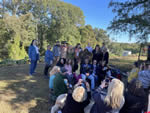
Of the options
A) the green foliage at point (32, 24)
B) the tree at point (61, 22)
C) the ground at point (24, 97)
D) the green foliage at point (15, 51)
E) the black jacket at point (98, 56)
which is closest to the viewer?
the ground at point (24, 97)

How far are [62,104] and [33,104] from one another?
54.9 inches

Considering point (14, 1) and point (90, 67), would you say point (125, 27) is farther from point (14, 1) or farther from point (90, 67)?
point (14, 1)

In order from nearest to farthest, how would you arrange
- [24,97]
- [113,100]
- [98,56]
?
→ [113,100], [24,97], [98,56]

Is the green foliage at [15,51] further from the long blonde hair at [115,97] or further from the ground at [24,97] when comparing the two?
the long blonde hair at [115,97]

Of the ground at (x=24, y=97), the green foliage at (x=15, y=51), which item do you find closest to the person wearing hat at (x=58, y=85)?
the ground at (x=24, y=97)

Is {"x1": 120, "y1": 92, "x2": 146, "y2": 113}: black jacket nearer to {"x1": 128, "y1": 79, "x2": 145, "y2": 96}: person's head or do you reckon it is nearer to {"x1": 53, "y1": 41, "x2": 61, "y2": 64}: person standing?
{"x1": 128, "y1": 79, "x2": 145, "y2": 96}: person's head

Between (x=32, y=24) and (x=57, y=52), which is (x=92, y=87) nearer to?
(x=57, y=52)

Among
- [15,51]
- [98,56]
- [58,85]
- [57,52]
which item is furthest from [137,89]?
[15,51]

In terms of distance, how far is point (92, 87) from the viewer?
4.19m

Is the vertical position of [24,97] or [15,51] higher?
[15,51]

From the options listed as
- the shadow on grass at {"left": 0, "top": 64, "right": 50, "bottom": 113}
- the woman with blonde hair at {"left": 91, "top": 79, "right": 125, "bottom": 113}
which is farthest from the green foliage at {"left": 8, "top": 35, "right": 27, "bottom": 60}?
the woman with blonde hair at {"left": 91, "top": 79, "right": 125, "bottom": 113}

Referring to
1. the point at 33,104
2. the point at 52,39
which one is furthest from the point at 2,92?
the point at 52,39

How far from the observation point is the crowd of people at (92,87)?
199 cm

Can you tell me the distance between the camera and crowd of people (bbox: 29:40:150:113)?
6.54ft
